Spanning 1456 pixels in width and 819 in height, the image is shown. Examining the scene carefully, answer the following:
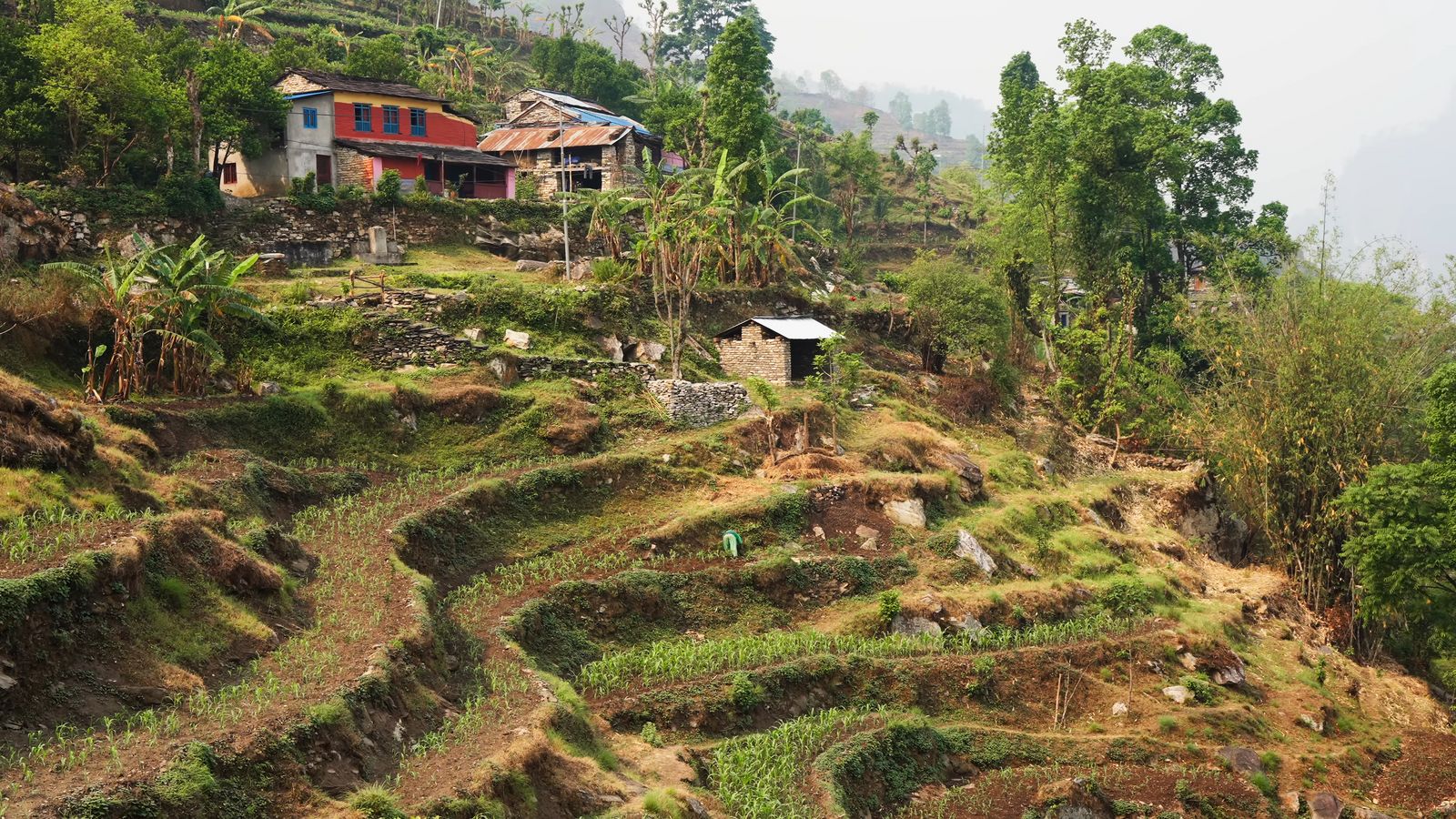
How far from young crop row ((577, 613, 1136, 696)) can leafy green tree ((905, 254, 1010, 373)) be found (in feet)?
61.8

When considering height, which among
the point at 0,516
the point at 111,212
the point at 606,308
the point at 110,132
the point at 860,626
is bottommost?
the point at 860,626

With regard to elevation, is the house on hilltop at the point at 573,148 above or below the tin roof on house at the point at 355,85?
below

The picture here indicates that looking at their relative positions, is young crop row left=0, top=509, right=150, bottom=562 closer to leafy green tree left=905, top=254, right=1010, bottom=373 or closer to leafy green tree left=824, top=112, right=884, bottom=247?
leafy green tree left=905, top=254, right=1010, bottom=373

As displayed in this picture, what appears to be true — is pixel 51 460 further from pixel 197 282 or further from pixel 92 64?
pixel 92 64

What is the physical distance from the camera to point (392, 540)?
80.0ft

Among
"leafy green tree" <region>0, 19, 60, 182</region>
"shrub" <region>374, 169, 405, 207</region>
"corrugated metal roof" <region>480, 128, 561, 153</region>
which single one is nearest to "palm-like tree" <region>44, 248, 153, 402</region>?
"leafy green tree" <region>0, 19, 60, 182</region>

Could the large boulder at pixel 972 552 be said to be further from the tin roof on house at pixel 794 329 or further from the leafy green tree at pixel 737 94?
the leafy green tree at pixel 737 94

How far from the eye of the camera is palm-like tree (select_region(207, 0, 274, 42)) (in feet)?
217

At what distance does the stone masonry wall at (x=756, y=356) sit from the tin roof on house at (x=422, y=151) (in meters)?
18.4

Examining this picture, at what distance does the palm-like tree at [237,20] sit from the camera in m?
66.2

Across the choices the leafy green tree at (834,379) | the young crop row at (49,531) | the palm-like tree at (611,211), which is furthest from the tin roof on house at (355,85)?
the young crop row at (49,531)

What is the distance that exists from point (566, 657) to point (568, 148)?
39.5 metres

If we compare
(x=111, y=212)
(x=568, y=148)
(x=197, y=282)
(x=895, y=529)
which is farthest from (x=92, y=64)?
(x=895, y=529)

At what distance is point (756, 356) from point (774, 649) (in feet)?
57.4
